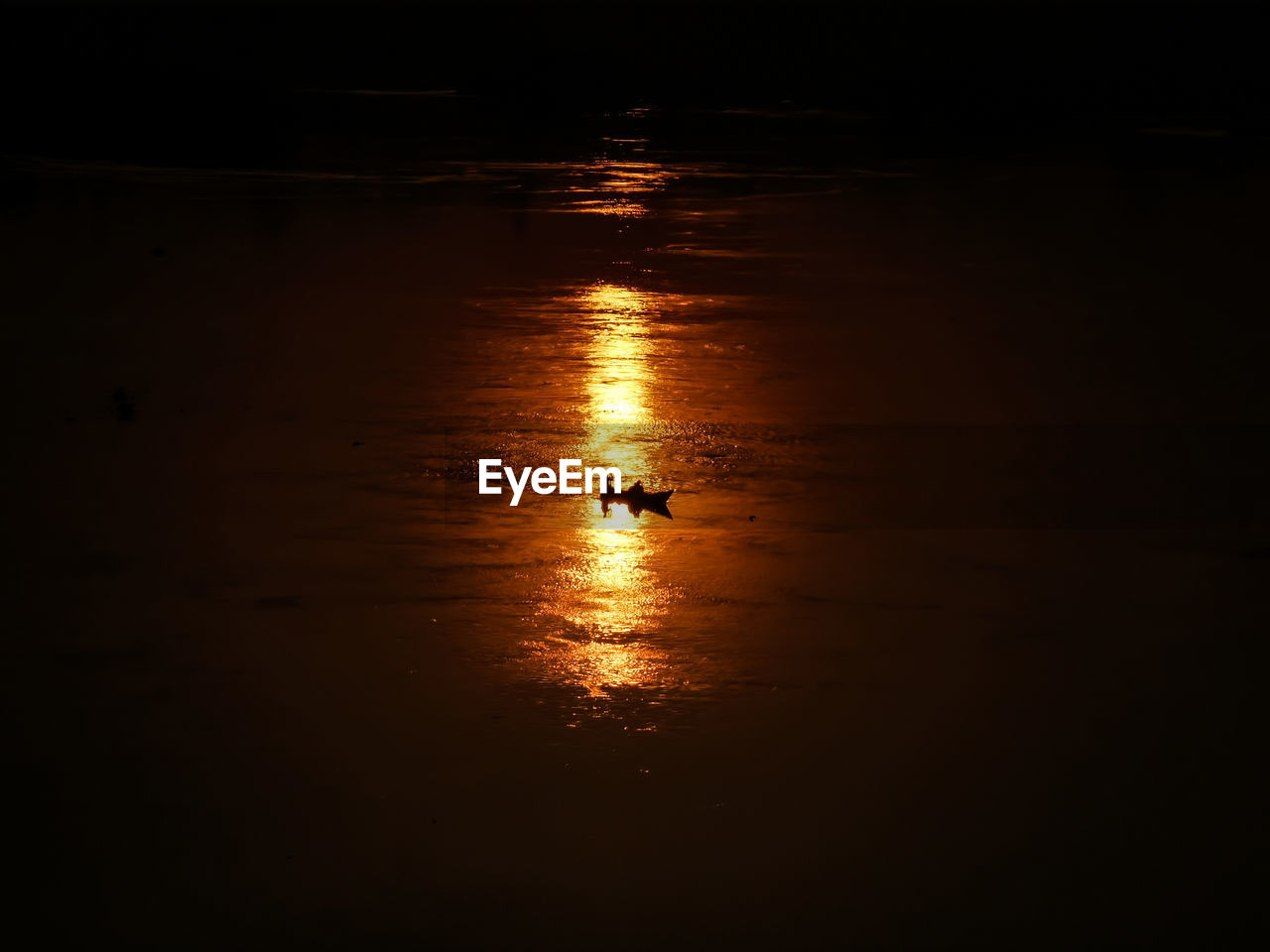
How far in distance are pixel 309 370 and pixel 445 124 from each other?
1951cm

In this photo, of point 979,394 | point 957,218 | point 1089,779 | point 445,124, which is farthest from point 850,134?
point 1089,779

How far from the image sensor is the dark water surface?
4.03 m

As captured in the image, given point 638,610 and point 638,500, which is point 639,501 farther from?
point 638,610

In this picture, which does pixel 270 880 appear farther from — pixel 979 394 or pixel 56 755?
pixel 979 394

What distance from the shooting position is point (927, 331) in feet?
34.1

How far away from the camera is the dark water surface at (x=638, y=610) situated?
13.2 ft

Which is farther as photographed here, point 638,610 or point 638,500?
point 638,500

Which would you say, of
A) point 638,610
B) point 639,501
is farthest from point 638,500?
point 638,610

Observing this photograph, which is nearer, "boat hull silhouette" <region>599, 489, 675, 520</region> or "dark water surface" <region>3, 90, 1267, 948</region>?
"dark water surface" <region>3, 90, 1267, 948</region>

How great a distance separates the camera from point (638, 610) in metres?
5.68

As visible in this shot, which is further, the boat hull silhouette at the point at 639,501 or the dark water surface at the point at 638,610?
Answer: the boat hull silhouette at the point at 639,501

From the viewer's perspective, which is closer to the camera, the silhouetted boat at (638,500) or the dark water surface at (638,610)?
the dark water surface at (638,610)

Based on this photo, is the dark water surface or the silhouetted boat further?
the silhouetted boat

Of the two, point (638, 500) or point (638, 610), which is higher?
point (638, 500)
